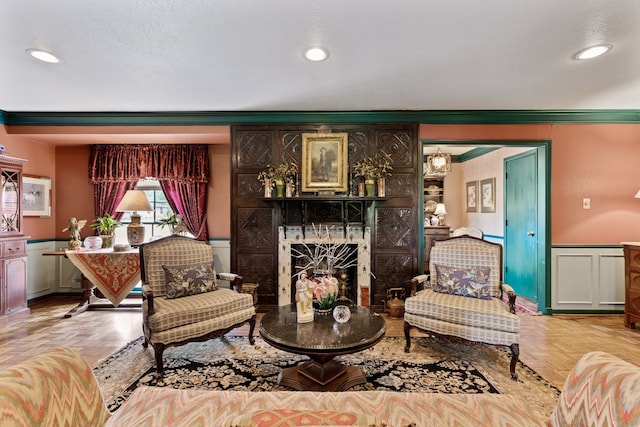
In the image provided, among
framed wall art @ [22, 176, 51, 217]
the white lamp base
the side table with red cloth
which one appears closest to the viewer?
the side table with red cloth

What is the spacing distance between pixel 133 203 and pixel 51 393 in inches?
148

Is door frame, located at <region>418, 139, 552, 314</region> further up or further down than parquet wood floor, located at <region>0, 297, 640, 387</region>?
further up

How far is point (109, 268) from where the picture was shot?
4074mm

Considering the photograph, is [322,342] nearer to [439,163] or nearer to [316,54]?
[316,54]

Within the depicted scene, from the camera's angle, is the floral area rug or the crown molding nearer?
the floral area rug

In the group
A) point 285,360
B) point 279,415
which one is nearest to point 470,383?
point 285,360

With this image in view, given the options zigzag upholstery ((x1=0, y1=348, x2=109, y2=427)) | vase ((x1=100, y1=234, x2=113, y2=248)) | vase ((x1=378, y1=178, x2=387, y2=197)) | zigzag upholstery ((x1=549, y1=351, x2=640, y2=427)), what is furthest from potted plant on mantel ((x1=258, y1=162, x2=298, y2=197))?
zigzag upholstery ((x1=549, y1=351, x2=640, y2=427))

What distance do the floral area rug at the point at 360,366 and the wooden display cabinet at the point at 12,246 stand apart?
2.00 metres

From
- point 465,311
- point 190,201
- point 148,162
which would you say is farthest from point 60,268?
point 465,311

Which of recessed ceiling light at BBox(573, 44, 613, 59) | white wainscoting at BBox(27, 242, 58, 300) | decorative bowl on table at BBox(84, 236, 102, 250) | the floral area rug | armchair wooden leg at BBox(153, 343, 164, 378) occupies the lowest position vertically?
the floral area rug

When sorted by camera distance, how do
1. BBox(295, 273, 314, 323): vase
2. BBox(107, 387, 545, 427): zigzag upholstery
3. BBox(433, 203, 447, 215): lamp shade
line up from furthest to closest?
BBox(433, 203, 447, 215): lamp shade < BBox(295, 273, 314, 323): vase < BBox(107, 387, 545, 427): zigzag upholstery

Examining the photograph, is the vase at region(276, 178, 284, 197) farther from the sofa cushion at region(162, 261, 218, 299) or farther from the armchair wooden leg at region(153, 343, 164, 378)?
the armchair wooden leg at region(153, 343, 164, 378)

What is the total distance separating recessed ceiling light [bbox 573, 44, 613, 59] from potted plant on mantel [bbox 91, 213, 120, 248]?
5.87 metres

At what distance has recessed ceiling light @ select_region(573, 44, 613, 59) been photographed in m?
2.55
